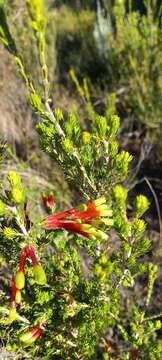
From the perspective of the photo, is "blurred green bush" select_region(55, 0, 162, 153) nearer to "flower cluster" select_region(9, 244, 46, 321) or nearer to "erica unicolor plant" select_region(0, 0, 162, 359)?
"erica unicolor plant" select_region(0, 0, 162, 359)

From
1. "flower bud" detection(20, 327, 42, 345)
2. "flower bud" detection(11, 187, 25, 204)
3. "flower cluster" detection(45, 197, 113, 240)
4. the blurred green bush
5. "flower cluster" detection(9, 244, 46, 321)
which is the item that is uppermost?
the blurred green bush

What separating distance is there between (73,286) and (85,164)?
387mm

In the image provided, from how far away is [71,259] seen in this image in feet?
4.13

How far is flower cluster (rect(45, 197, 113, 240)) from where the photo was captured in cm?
86

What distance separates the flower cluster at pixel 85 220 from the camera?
859mm

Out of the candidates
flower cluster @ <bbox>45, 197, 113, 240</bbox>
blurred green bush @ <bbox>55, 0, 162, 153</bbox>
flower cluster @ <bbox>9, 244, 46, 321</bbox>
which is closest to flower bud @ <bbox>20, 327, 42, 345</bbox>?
flower cluster @ <bbox>9, 244, 46, 321</bbox>

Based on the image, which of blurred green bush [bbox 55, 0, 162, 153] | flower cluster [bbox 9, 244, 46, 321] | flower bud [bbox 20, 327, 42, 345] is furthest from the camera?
blurred green bush [bbox 55, 0, 162, 153]

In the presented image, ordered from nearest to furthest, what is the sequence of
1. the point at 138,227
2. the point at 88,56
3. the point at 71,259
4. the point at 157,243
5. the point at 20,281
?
the point at 20,281 → the point at 138,227 → the point at 71,259 → the point at 157,243 → the point at 88,56

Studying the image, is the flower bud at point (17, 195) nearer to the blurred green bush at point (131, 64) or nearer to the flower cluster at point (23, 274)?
the flower cluster at point (23, 274)

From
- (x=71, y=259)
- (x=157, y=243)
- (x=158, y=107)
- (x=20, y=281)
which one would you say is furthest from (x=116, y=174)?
(x=158, y=107)

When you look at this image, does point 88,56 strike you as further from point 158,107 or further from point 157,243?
point 157,243

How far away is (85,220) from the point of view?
2.93 feet

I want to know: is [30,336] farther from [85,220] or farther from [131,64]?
[131,64]

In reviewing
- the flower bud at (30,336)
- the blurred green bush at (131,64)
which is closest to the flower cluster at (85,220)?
the flower bud at (30,336)
